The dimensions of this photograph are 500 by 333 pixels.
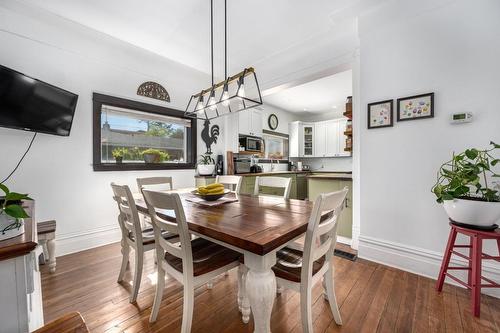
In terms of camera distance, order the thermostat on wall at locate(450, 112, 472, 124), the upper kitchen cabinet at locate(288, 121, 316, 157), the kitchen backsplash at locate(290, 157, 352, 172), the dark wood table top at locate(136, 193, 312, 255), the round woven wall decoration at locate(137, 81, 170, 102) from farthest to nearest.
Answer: the upper kitchen cabinet at locate(288, 121, 316, 157), the kitchen backsplash at locate(290, 157, 352, 172), the round woven wall decoration at locate(137, 81, 170, 102), the thermostat on wall at locate(450, 112, 472, 124), the dark wood table top at locate(136, 193, 312, 255)

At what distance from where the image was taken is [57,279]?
1.87 m

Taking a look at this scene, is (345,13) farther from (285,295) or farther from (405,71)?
(285,295)

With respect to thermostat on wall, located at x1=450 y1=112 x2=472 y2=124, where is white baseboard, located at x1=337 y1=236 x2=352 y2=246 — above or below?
below

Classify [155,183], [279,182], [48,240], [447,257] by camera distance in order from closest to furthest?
[447,257] < [48,240] < [279,182] < [155,183]

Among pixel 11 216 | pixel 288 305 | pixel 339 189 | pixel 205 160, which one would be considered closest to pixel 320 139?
pixel 339 189

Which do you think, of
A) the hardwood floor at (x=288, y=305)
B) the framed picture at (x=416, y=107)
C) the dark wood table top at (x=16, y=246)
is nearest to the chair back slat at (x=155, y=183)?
the hardwood floor at (x=288, y=305)

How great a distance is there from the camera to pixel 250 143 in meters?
4.44

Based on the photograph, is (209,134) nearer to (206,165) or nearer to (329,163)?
(206,165)

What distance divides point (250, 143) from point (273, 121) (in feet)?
4.46

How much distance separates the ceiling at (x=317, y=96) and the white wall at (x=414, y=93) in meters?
1.47

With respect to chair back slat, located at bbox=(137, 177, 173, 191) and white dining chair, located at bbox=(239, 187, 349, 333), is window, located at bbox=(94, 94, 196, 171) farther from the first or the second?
white dining chair, located at bbox=(239, 187, 349, 333)

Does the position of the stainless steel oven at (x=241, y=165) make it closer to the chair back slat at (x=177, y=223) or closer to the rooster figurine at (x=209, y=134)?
the rooster figurine at (x=209, y=134)

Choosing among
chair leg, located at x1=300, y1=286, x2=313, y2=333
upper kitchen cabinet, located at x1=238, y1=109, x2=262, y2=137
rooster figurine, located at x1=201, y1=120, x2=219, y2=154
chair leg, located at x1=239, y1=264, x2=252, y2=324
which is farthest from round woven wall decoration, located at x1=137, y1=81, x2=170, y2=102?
chair leg, located at x1=300, y1=286, x2=313, y2=333

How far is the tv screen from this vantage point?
5.97ft
